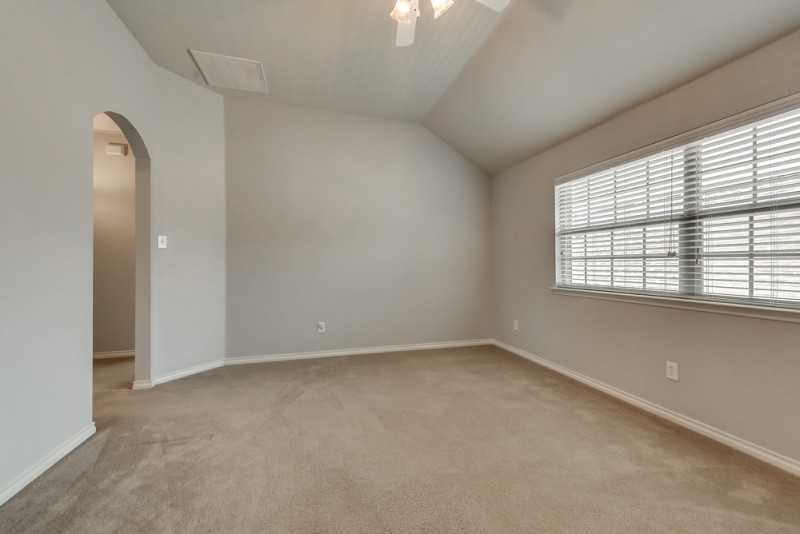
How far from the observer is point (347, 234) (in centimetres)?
387

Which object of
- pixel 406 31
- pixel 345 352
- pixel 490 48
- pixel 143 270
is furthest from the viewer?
pixel 345 352

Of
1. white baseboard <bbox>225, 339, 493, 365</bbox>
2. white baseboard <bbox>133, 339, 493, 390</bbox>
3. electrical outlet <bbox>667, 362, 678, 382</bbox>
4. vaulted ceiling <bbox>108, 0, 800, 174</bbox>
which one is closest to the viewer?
vaulted ceiling <bbox>108, 0, 800, 174</bbox>

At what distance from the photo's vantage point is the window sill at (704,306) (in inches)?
66.6

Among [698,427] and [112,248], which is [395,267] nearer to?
[698,427]

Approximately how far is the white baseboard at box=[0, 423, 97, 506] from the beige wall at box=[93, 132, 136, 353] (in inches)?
93.7

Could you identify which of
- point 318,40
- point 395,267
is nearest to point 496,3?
point 318,40

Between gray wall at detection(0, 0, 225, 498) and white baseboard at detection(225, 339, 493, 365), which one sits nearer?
gray wall at detection(0, 0, 225, 498)

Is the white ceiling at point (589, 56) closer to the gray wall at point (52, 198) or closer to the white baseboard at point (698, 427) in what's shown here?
the white baseboard at point (698, 427)

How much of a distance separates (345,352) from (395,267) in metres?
1.21

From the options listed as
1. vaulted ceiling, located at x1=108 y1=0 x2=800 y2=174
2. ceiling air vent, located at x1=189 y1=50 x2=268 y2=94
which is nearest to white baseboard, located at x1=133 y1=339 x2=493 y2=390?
vaulted ceiling, located at x1=108 y1=0 x2=800 y2=174

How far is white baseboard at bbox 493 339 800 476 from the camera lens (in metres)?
1.68

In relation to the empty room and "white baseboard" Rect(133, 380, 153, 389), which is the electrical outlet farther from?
"white baseboard" Rect(133, 380, 153, 389)

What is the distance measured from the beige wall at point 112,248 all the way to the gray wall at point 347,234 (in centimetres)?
152

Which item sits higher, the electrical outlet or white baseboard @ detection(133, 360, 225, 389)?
the electrical outlet
